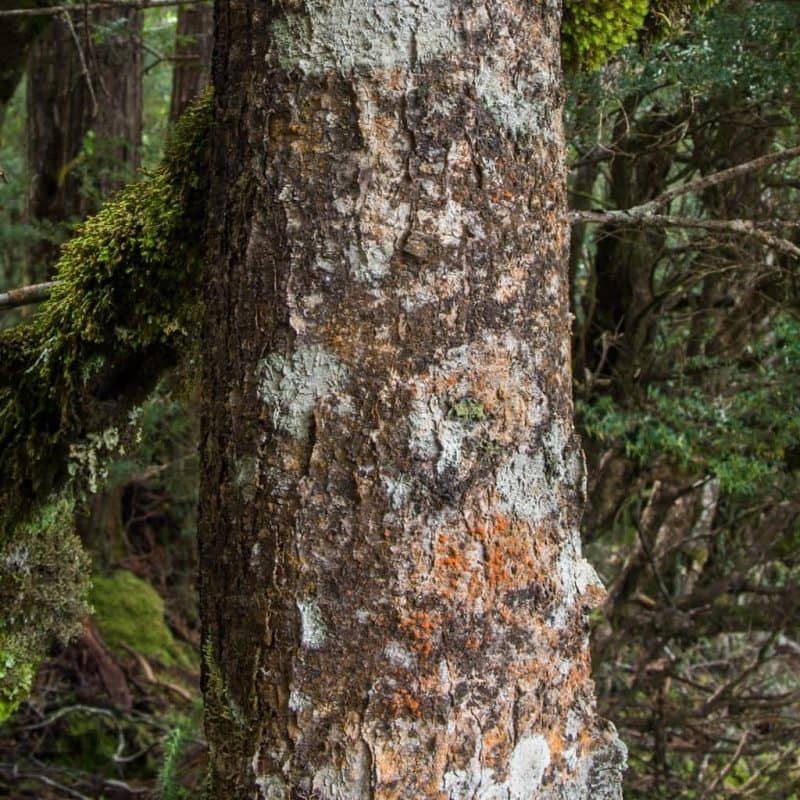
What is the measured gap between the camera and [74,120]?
588 cm

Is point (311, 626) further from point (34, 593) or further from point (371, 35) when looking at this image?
point (34, 593)

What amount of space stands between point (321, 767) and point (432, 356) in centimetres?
59

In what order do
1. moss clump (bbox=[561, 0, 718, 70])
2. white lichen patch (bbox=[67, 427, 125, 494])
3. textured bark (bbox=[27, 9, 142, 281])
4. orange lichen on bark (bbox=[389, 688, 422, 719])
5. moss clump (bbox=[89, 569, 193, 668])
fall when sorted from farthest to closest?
moss clump (bbox=[89, 569, 193, 668]) < textured bark (bbox=[27, 9, 142, 281]) < white lichen patch (bbox=[67, 427, 125, 494]) < moss clump (bbox=[561, 0, 718, 70]) < orange lichen on bark (bbox=[389, 688, 422, 719])

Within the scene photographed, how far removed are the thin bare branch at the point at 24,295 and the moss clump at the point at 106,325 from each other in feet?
0.13

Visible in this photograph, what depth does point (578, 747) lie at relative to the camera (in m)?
1.48

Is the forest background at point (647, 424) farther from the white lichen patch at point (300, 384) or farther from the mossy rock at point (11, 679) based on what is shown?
the white lichen patch at point (300, 384)

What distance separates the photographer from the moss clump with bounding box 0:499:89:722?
2576 mm

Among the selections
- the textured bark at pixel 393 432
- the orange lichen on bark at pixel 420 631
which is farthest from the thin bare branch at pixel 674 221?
the orange lichen on bark at pixel 420 631

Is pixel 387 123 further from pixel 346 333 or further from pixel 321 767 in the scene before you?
pixel 321 767

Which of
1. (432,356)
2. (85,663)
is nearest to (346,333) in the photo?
(432,356)

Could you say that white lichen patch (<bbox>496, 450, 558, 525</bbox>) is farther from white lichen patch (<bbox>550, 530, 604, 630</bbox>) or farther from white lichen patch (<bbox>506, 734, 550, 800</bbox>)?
white lichen patch (<bbox>506, 734, 550, 800</bbox>)

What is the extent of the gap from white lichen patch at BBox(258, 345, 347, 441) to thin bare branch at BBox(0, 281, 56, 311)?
1.02m

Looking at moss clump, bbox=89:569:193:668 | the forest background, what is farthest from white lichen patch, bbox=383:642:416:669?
moss clump, bbox=89:569:193:668

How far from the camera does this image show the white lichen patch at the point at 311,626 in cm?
137
